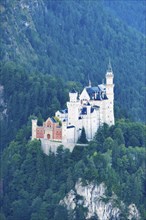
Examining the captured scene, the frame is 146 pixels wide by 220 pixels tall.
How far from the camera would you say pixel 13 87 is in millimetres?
164875

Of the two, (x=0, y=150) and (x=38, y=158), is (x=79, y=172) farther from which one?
(x=0, y=150)

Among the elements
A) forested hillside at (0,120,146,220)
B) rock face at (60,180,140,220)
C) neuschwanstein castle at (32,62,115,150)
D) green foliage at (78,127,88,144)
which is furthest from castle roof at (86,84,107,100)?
rock face at (60,180,140,220)

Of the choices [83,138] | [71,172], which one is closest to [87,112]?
[83,138]

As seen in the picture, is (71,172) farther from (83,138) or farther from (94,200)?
(94,200)

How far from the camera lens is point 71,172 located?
5404 inches

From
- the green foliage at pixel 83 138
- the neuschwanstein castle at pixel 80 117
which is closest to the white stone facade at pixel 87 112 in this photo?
the neuschwanstein castle at pixel 80 117

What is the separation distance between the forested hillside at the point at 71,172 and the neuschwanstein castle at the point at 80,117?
0.99 meters

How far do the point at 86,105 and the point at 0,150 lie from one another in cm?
2403

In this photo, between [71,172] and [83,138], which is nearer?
[83,138]

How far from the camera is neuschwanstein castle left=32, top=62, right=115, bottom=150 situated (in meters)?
137

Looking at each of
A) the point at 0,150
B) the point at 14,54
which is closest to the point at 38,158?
the point at 0,150

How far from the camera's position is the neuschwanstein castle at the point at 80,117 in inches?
5379

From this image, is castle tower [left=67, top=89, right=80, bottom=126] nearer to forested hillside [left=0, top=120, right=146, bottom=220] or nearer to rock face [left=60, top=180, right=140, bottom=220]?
forested hillside [left=0, top=120, right=146, bottom=220]

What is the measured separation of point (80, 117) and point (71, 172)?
591 cm
